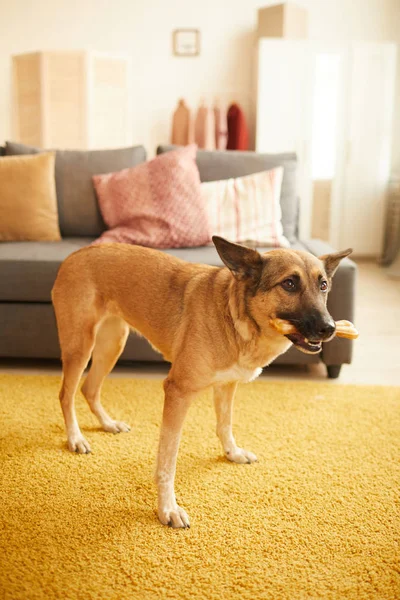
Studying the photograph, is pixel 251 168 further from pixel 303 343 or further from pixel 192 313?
pixel 303 343

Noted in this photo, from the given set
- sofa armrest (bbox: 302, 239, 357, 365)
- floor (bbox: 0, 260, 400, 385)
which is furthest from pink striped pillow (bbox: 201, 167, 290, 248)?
floor (bbox: 0, 260, 400, 385)

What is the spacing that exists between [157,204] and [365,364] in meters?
1.39

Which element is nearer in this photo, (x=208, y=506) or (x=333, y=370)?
(x=208, y=506)

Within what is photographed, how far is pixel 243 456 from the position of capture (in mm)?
1852

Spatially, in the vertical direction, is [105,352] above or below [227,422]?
above

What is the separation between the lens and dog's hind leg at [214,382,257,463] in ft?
5.99

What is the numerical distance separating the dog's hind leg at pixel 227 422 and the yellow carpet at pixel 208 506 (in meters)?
0.04

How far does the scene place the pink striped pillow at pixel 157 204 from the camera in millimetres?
2971

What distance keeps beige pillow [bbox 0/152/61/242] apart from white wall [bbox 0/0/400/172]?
133 inches

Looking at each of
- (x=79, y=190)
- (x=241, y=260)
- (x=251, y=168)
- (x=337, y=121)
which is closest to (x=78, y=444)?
(x=241, y=260)

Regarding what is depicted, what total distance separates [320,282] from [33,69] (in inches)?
192

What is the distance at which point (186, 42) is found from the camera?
20.4 feet

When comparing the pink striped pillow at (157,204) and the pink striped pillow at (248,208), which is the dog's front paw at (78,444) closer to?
the pink striped pillow at (157,204)

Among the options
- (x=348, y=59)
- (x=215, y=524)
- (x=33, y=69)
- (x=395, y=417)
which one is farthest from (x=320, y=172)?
(x=215, y=524)
